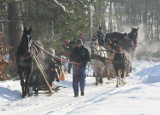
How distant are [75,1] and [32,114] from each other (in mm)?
10098

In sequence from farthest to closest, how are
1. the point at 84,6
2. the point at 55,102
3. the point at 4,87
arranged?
1. the point at 84,6
2. the point at 4,87
3. the point at 55,102

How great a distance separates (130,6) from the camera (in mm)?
79062

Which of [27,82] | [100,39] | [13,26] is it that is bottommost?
[27,82]

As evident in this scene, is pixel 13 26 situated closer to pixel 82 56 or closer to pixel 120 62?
pixel 120 62

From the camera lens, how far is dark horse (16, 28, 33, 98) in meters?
14.4

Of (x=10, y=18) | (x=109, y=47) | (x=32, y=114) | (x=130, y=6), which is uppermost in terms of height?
(x=130, y=6)

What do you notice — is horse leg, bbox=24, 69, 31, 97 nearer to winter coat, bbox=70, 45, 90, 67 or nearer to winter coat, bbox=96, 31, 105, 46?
winter coat, bbox=70, 45, 90, 67

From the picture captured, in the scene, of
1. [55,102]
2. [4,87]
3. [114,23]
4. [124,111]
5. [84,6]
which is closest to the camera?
[124,111]

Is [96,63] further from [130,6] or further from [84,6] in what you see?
[130,6]

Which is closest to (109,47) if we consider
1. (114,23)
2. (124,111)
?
(124,111)

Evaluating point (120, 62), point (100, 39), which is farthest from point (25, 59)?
point (100, 39)

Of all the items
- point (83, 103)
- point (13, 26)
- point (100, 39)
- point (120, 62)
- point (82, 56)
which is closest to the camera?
point (83, 103)

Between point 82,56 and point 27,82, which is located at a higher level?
point 82,56

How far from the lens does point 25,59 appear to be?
14.6 m
